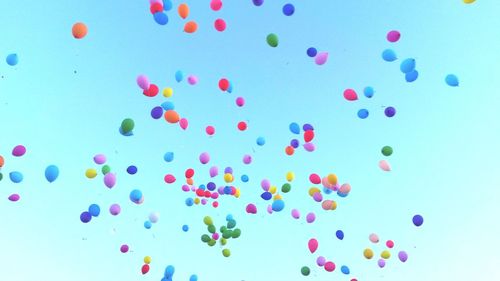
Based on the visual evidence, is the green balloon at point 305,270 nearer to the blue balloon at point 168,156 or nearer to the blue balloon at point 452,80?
the blue balloon at point 168,156

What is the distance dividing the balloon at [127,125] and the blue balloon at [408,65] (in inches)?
149

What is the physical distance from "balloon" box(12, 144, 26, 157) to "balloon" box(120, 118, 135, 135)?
1.54m

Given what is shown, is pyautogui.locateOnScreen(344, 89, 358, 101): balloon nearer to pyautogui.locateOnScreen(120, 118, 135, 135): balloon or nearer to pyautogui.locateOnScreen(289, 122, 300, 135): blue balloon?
pyautogui.locateOnScreen(289, 122, 300, 135): blue balloon

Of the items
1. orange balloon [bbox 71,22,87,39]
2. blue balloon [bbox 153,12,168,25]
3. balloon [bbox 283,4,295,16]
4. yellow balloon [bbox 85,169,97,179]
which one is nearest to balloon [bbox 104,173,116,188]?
yellow balloon [bbox 85,169,97,179]

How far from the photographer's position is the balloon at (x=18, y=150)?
6.58 metres

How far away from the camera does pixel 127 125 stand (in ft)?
20.7

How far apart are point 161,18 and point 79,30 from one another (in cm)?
110

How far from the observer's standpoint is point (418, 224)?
7.00 m

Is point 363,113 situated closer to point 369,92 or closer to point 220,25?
point 369,92

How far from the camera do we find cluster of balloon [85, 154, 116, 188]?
6.75 m

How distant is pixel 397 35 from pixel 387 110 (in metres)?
1.07

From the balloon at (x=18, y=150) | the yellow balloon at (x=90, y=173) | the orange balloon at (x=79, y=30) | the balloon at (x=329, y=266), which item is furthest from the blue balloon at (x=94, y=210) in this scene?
the balloon at (x=329, y=266)

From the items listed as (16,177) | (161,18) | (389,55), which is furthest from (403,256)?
(16,177)

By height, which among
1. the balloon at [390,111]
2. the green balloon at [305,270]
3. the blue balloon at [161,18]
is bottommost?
the green balloon at [305,270]
